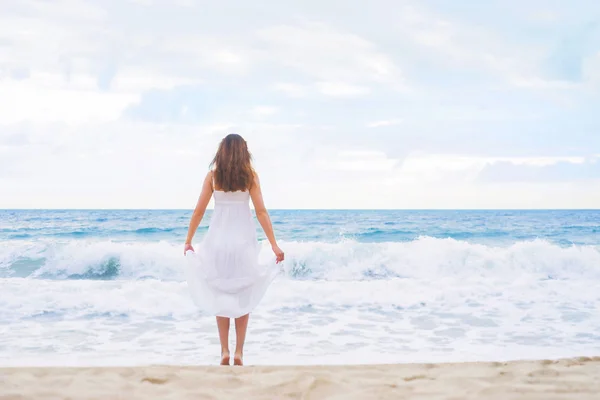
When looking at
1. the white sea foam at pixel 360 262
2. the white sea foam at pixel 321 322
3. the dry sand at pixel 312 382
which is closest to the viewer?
the dry sand at pixel 312 382

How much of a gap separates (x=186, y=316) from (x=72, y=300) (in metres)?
2.19

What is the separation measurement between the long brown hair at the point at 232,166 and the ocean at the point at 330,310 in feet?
6.51

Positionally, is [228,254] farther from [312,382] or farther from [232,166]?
[312,382]

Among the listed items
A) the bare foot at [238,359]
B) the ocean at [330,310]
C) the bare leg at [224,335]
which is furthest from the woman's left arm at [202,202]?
the ocean at [330,310]

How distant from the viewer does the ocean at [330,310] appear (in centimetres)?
581

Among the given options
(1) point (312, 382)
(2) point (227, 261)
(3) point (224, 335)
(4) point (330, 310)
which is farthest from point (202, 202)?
(4) point (330, 310)

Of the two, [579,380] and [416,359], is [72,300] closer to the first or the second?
[416,359]

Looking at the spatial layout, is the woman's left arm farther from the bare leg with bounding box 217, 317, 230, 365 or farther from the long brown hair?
the bare leg with bounding box 217, 317, 230, 365

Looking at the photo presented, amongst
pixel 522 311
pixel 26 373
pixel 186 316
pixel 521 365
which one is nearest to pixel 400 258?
pixel 522 311

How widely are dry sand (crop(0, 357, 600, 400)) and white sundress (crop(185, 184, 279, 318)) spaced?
0.67 m

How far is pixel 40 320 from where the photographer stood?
7.34 m

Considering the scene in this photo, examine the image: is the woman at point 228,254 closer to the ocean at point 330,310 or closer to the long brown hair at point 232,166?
the long brown hair at point 232,166

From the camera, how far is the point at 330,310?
8250 millimetres

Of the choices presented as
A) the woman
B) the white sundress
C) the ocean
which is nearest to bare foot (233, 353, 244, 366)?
the woman
